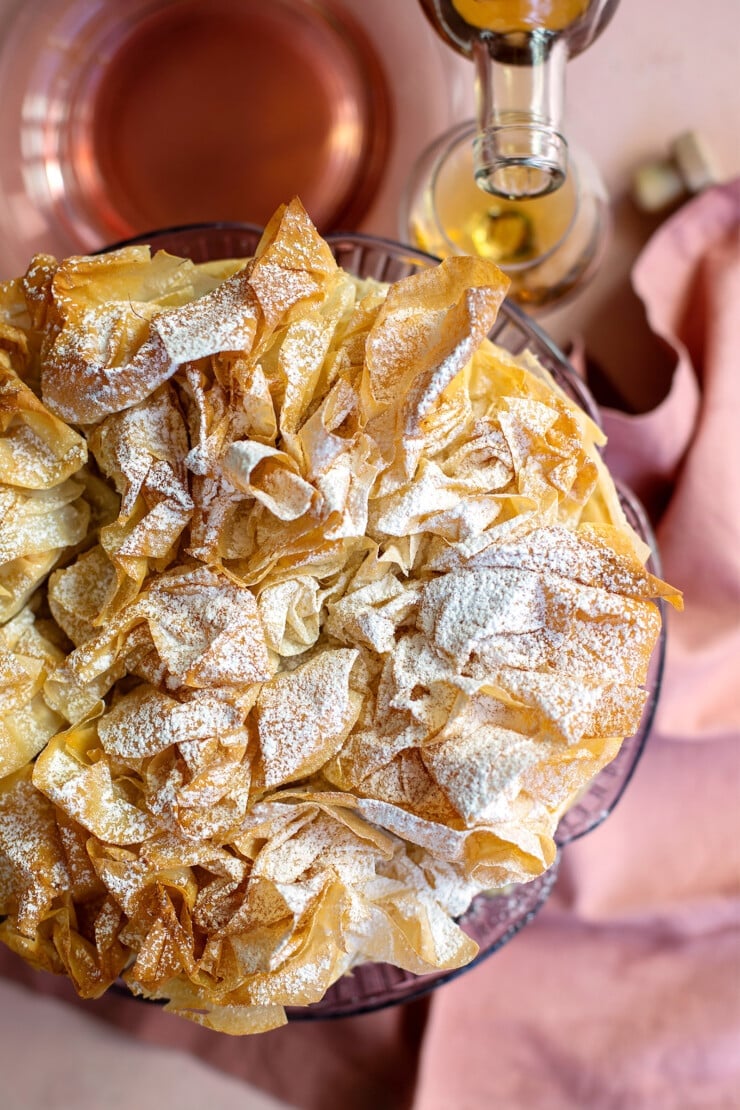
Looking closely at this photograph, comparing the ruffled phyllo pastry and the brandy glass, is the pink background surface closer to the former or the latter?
the brandy glass

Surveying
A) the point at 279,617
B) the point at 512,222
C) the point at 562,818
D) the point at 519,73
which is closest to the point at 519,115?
the point at 519,73

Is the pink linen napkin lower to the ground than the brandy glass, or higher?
lower

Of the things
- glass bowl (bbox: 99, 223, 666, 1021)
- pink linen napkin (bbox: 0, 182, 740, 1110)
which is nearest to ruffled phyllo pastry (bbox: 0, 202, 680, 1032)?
glass bowl (bbox: 99, 223, 666, 1021)

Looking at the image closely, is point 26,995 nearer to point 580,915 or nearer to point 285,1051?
point 285,1051

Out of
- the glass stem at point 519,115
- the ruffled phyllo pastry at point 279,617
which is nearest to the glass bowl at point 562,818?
the glass stem at point 519,115

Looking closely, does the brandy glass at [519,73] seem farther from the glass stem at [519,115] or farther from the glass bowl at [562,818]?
the glass bowl at [562,818]
